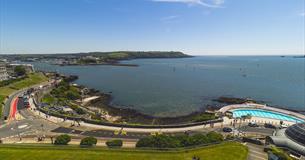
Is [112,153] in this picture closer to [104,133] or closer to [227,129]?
[104,133]

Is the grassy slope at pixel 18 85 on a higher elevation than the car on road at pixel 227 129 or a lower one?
higher

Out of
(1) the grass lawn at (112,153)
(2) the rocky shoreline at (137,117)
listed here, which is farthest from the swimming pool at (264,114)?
(1) the grass lawn at (112,153)

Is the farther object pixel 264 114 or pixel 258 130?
pixel 264 114

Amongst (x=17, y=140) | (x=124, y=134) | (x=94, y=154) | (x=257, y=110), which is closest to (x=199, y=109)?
(x=257, y=110)

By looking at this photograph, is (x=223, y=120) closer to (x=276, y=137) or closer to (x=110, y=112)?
(x=276, y=137)

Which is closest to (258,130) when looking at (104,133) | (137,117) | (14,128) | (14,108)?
(137,117)

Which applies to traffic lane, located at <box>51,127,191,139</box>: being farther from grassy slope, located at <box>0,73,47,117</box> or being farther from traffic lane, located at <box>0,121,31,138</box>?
grassy slope, located at <box>0,73,47,117</box>

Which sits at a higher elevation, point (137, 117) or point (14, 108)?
point (14, 108)

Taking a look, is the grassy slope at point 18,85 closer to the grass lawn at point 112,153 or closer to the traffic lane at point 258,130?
the grass lawn at point 112,153
